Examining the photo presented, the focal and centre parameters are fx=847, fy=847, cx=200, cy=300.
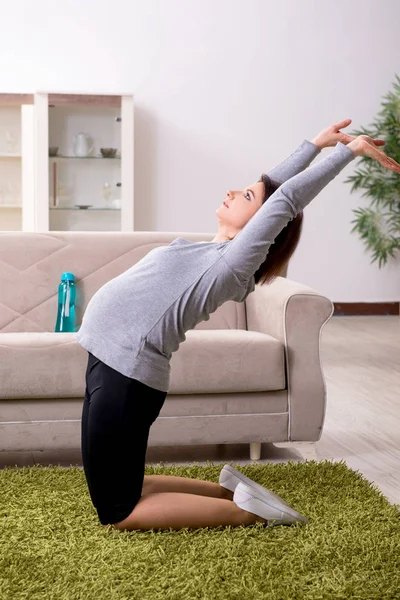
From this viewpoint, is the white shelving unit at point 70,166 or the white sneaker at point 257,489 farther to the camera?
the white shelving unit at point 70,166

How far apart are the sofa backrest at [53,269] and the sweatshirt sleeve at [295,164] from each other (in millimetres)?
1387

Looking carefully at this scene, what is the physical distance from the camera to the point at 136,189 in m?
7.45

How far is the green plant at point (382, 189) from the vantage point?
759 centimetres

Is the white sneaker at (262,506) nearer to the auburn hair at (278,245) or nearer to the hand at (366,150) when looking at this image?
the auburn hair at (278,245)

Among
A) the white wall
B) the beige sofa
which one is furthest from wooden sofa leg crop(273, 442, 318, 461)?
the white wall

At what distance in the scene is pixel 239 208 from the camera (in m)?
2.21

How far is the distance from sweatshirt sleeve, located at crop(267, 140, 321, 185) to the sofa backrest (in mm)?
1387

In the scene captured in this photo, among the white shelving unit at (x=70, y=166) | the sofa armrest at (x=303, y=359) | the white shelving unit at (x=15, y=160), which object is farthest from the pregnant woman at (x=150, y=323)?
the white shelving unit at (x=15, y=160)

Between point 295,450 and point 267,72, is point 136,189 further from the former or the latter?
point 295,450

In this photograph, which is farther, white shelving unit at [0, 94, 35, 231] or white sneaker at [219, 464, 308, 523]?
white shelving unit at [0, 94, 35, 231]

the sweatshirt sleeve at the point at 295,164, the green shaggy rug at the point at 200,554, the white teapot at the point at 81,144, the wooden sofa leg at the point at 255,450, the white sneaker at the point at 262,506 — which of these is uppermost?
the white teapot at the point at 81,144

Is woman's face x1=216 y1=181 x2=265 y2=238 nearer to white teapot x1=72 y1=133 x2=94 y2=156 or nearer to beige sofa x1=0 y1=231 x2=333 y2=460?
beige sofa x1=0 y1=231 x2=333 y2=460

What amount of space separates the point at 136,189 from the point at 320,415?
467cm

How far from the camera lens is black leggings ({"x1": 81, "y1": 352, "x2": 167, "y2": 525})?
2.16 meters
